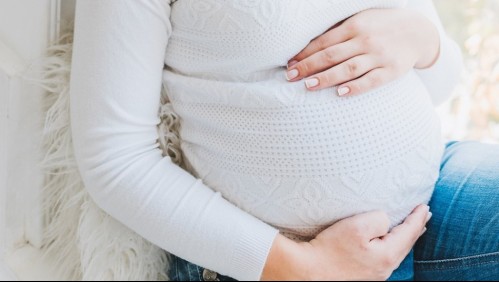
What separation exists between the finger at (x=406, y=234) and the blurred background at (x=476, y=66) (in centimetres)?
66

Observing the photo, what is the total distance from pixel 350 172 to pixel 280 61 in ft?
0.65

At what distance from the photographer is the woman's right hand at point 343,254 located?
2.67 ft

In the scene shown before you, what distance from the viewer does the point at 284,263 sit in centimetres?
→ 81

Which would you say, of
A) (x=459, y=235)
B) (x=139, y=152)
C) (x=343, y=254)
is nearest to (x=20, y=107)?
(x=139, y=152)

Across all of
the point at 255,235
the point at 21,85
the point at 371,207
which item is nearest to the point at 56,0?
the point at 21,85

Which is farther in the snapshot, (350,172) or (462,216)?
(462,216)

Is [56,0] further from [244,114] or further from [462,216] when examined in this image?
[462,216]

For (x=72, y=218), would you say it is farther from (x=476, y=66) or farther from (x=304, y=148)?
(x=476, y=66)

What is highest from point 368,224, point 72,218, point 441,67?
point 441,67

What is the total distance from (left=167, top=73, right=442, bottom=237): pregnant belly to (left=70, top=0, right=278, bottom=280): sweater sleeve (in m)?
0.05

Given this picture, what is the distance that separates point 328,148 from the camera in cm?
81

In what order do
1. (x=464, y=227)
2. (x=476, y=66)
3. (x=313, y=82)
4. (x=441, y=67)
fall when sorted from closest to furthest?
(x=313, y=82) < (x=464, y=227) < (x=441, y=67) < (x=476, y=66)

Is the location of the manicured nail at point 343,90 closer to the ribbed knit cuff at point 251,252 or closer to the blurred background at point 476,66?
the ribbed knit cuff at point 251,252

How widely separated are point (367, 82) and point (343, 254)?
0.26 metres
